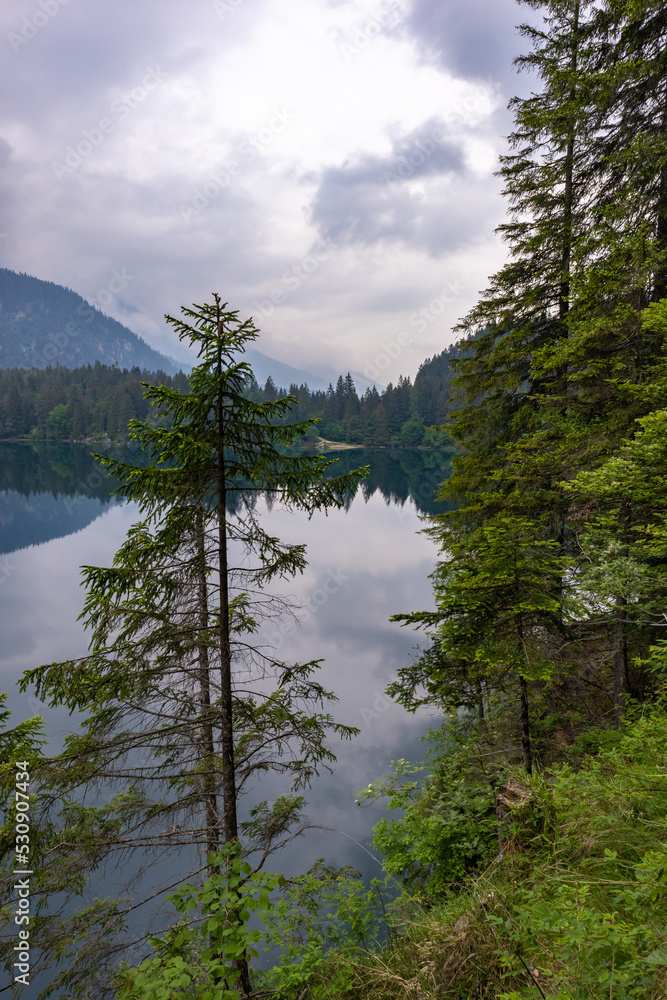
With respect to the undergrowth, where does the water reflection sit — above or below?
below

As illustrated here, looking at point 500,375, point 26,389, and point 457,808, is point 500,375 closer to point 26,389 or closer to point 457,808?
point 457,808

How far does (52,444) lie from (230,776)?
453 feet

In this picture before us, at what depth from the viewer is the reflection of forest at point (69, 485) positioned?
46.6m

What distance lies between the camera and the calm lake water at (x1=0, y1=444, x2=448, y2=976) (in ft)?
42.5

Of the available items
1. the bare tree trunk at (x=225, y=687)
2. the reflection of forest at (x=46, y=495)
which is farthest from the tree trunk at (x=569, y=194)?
the reflection of forest at (x=46, y=495)

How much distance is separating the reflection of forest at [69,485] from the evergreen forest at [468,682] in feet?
75.4

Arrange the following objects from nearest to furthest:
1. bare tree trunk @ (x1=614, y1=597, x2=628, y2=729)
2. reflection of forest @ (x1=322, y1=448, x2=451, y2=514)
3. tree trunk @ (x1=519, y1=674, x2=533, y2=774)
→ tree trunk @ (x1=519, y1=674, x2=533, y2=774) → bare tree trunk @ (x1=614, y1=597, x2=628, y2=729) → reflection of forest @ (x1=322, y1=448, x2=451, y2=514)

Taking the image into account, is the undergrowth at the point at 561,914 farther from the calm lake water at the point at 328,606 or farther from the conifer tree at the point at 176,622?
the calm lake water at the point at 328,606

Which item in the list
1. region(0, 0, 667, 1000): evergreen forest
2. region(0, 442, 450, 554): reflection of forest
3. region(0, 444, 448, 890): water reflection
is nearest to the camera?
region(0, 0, 667, 1000): evergreen forest

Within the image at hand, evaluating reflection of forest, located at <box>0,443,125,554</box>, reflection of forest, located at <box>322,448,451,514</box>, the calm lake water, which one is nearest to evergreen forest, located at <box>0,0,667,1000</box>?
the calm lake water

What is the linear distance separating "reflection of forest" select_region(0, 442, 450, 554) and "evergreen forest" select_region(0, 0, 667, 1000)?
75.4ft

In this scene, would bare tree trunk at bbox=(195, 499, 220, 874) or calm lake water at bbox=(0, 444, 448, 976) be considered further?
calm lake water at bbox=(0, 444, 448, 976)

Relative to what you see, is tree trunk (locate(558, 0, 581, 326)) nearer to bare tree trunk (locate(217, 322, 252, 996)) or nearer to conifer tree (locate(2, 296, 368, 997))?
conifer tree (locate(2, 296, 368, 997))

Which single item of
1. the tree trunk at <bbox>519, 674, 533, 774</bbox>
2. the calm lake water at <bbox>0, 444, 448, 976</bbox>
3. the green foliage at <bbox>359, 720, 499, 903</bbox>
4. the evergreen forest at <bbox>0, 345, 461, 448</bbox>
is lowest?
the calm lake water at <bbox>0, 444, 448, 976</bbox>
